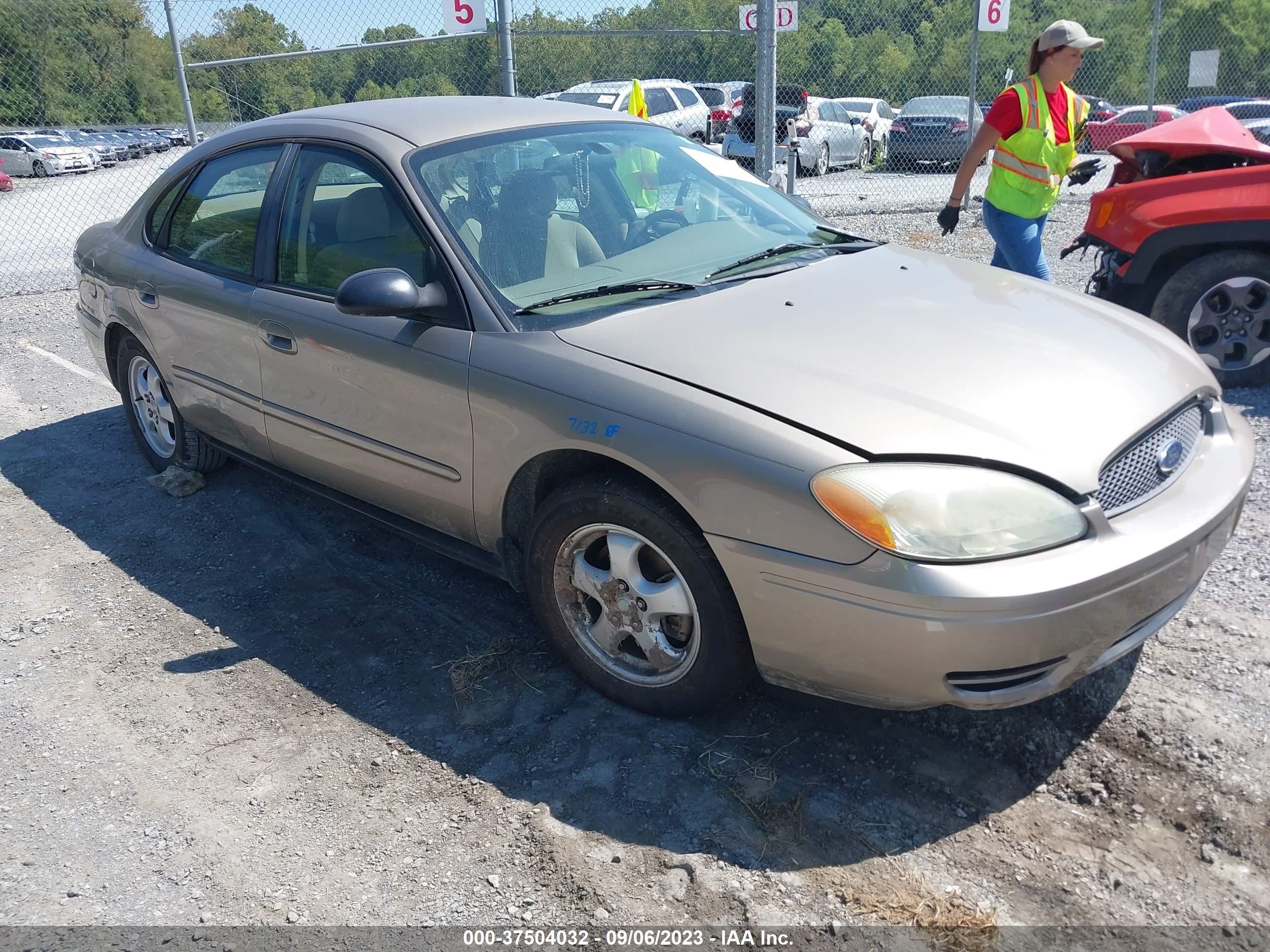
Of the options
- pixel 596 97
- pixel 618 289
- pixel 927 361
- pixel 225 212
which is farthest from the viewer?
pixel 596 97

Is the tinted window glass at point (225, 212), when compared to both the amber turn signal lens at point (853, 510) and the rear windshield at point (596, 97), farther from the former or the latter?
the rear windshield at point (596, 97)

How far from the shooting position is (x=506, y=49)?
848 cm

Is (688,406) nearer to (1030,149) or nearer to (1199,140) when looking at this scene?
(1030,149)

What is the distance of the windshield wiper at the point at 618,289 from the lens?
323 cm

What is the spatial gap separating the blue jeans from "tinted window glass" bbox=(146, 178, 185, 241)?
3.89 metres

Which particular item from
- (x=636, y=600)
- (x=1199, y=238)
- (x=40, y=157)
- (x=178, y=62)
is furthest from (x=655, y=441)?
(x=40, y=157)

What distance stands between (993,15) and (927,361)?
10.4 metres

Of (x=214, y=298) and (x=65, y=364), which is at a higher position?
(x=214, y=298)

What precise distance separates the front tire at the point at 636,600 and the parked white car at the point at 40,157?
2702 centimetres

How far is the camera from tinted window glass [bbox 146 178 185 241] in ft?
15.2

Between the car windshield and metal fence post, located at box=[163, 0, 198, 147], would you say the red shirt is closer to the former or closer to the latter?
the car windshield

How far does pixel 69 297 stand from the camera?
32.2 feet

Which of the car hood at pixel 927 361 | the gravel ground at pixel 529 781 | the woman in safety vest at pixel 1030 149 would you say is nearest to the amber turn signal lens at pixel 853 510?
the car hood at pixel 927 361

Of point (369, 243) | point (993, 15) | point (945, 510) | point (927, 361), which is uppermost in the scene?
point (993, 15)
